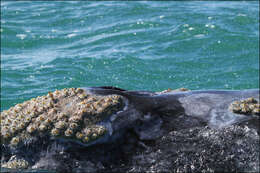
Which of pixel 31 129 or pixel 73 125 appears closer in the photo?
pixel 73 125

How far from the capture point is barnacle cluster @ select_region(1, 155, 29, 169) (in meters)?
5.63

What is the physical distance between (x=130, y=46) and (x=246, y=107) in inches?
507

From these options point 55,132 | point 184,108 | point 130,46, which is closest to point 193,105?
point 184,108

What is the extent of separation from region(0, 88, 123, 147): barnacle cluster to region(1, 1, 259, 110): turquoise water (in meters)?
7.83

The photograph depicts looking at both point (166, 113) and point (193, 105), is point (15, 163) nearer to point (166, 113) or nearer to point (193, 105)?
point (166, 113)

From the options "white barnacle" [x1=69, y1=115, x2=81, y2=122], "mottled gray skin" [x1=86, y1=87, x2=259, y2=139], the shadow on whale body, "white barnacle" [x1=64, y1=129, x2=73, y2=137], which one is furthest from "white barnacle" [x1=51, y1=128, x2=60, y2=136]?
the shadow on whale body

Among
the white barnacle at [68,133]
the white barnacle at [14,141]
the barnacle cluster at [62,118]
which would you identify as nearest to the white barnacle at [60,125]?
the barnacle cluster at [62,118]

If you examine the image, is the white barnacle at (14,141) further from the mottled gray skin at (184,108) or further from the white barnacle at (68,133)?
the mottled gray skin at (184,108)

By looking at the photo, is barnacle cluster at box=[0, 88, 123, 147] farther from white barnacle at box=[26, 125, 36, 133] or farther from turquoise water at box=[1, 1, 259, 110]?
turquoise water at box=[1, 1, 259, 110]

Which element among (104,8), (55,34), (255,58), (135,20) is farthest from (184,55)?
(104,8)

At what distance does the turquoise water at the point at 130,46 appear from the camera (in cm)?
1519

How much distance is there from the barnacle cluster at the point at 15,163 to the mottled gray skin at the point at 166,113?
3.9 inches

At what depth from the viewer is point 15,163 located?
5668 millimetres

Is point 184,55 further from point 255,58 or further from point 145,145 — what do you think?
point 145,145
